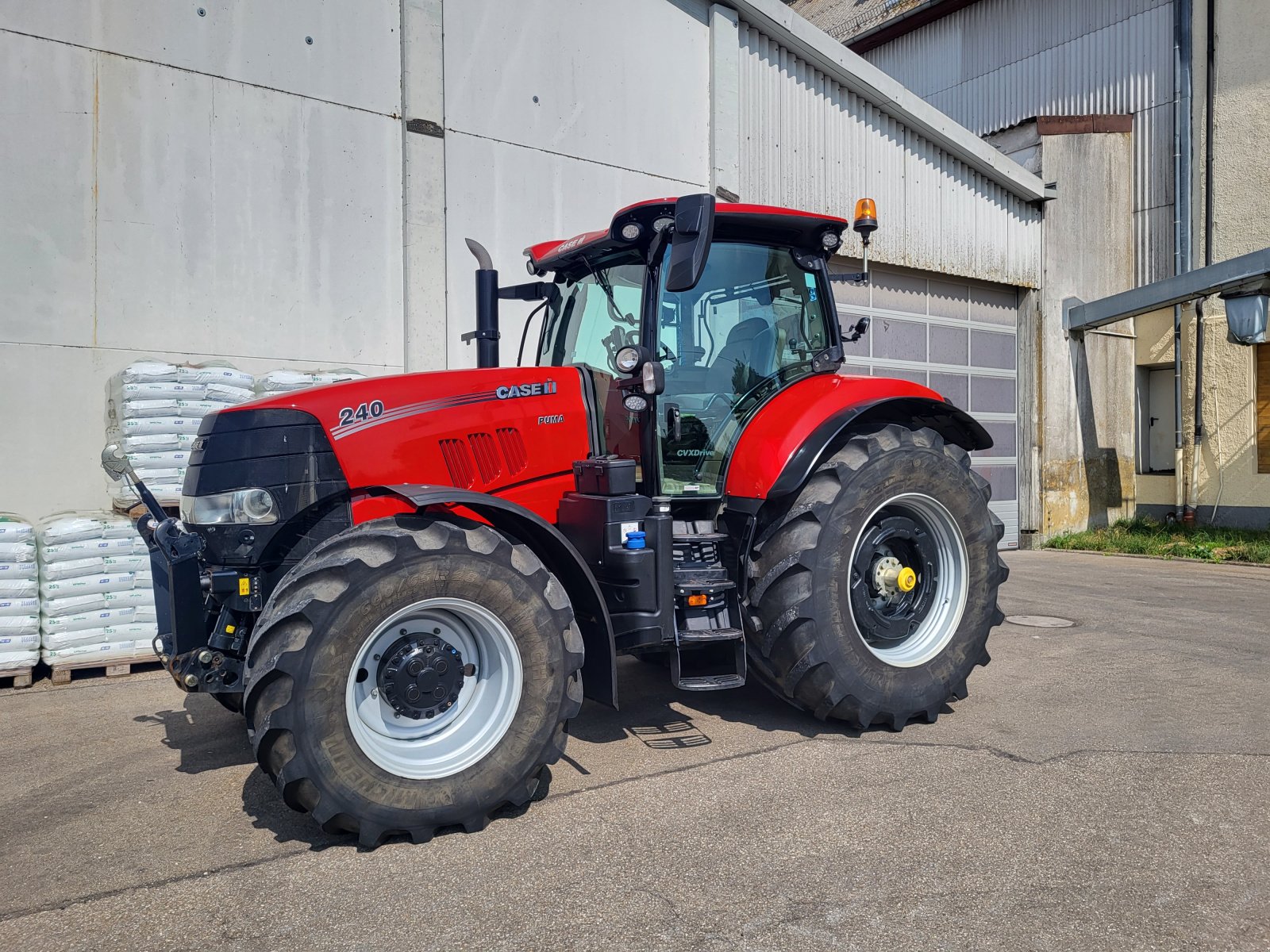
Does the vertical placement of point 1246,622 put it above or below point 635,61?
below

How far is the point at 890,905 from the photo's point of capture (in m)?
2.85

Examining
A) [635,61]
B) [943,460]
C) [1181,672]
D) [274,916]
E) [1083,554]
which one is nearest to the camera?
[274,916]

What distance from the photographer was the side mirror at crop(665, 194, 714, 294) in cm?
380

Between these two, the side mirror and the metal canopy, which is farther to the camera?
the metal canopy

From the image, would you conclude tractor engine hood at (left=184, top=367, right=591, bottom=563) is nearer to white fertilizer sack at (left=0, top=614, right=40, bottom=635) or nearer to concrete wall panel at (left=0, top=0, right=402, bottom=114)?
white fertilizer sack at (left=0, top=614, right=40, bottom=635)

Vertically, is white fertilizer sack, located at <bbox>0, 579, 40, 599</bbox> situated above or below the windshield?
below

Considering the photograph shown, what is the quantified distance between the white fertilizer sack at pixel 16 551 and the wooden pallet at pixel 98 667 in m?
0.71

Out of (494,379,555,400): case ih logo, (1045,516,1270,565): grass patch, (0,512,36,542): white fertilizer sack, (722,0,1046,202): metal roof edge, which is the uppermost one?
(722,0,1046,202): metal roof edge

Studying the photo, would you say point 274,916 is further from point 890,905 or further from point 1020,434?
point 1020,434

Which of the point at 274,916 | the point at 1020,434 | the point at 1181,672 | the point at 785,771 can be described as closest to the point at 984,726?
the point at 785,771

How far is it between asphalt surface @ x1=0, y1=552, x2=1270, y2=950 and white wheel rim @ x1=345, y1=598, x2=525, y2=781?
302 millimetres

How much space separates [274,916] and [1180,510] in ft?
44.0

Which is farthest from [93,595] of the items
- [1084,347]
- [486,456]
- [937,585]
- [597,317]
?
[1084,347]

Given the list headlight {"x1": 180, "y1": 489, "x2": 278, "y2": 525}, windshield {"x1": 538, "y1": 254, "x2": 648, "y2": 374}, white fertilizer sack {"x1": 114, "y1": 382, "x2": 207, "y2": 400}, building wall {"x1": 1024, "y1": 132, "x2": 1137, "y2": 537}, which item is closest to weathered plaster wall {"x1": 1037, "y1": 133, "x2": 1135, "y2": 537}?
building wall {"x1": 1024, "y1": 132, "x2": 1137, "y2": 537}
